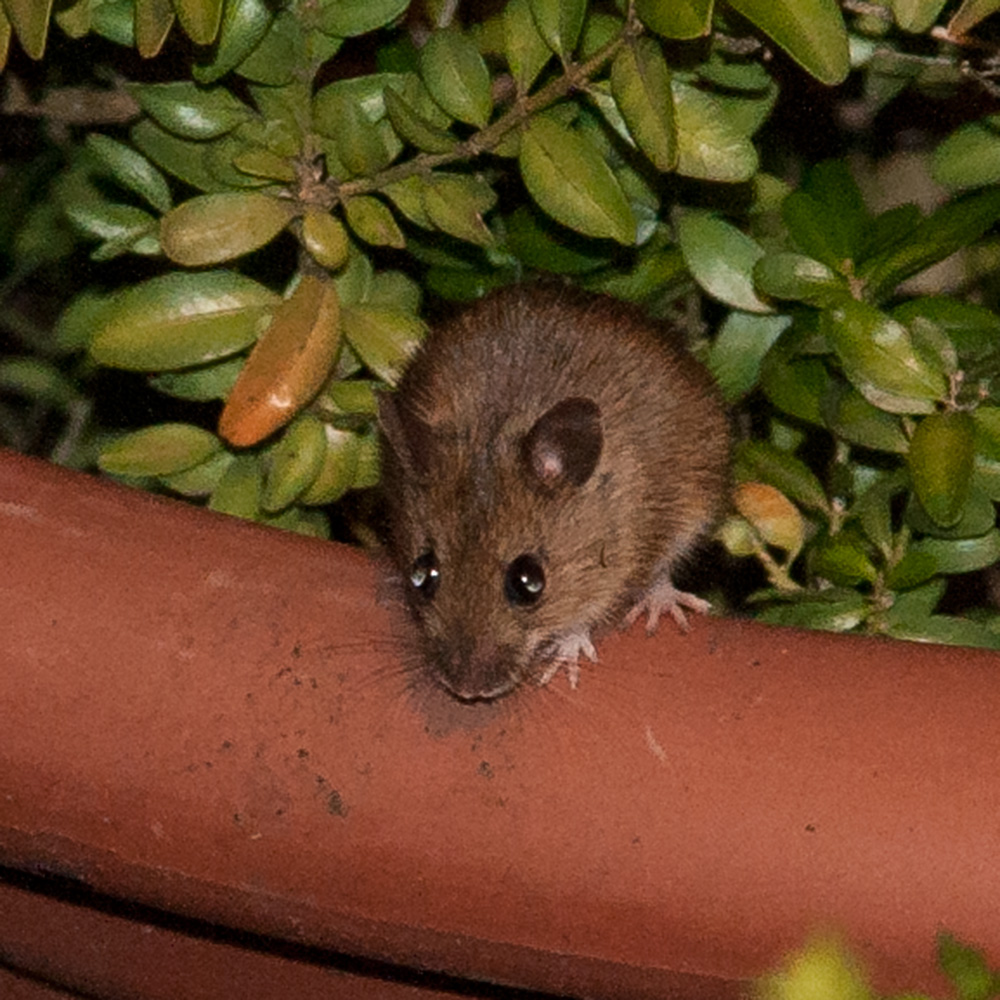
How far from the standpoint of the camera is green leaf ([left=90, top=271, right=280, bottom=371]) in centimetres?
242

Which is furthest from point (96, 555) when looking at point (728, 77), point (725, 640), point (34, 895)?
point (728, 77)

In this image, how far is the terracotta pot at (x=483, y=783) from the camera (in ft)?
6.57

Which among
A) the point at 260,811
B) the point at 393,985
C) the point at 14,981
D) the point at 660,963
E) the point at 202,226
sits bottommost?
the point at 14,981

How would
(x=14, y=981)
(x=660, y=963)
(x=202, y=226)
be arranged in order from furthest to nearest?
1. (x=14, y=981)
2. (x=202, y=226)
3. (x=660, y=963)

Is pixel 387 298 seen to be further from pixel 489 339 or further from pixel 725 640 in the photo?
pixel 725 640

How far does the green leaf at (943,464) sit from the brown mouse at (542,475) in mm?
444

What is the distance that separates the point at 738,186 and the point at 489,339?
45cm

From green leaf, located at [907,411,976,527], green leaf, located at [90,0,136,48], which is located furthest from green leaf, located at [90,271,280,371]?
green leaf, located at [907,411,976,527]

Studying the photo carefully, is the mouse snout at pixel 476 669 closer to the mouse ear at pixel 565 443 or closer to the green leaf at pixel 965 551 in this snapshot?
the mouse ear at pixel 565 443

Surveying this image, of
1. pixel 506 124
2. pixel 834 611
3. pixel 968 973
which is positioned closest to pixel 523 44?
pixel 506 124

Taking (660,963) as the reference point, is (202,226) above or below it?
above

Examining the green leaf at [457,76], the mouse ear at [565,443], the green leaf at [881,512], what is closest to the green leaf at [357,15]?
the green leaf at [457,76]

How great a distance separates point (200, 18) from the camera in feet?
6.71

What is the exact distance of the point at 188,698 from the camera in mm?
2113
